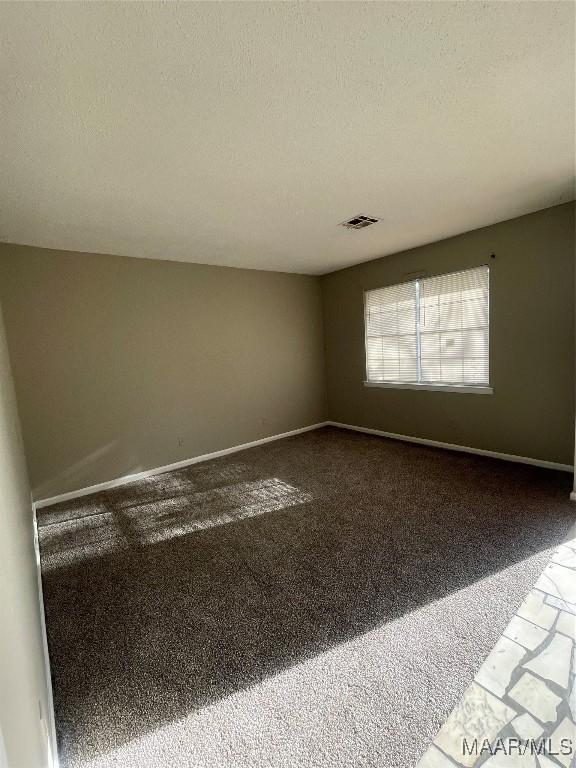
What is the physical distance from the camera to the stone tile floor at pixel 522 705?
1.17 m

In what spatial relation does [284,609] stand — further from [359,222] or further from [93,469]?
[359,222]

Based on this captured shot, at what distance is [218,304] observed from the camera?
4.52 meters

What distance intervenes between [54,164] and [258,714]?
9.50 feet

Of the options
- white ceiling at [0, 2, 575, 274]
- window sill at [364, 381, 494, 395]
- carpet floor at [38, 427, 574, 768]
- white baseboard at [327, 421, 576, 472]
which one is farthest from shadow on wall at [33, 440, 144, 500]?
window sill at [364, 381, 494, 395]

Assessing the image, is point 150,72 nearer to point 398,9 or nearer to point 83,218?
point 398,9

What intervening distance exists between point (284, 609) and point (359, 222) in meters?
3.16

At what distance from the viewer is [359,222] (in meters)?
3.25

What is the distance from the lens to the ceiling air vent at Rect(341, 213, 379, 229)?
313 cm

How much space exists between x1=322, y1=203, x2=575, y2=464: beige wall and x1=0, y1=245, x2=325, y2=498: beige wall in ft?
5.95

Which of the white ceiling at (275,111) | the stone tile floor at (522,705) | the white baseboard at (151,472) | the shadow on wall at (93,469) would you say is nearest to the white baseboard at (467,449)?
the white baseboard at (151,472)

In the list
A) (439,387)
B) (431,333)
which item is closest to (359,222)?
(431,333)

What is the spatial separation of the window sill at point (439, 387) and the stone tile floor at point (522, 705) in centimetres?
248

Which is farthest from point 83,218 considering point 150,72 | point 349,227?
point 349,227

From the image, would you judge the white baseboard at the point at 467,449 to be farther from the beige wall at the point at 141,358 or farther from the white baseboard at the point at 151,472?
the beige wall at the point at 141,358
